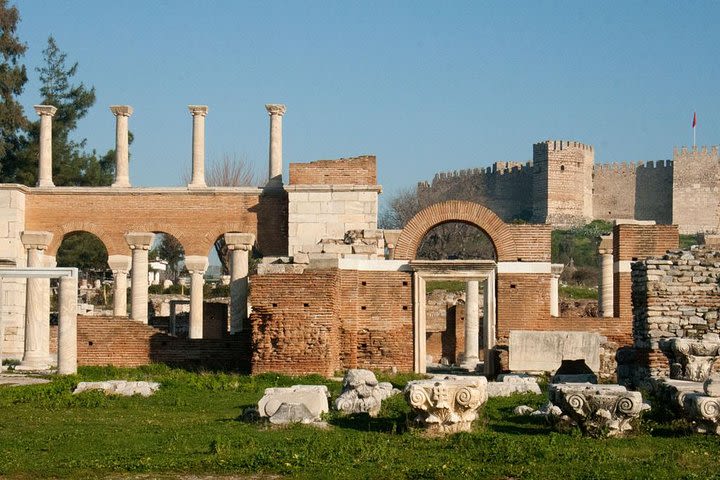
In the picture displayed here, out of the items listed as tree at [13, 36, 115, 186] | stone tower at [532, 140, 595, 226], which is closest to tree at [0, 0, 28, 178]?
tree at [13, 36, 115, 186]

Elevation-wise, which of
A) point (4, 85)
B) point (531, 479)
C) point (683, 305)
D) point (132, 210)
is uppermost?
point (4, 85)

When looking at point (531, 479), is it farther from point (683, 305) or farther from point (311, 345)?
point (311, 345)

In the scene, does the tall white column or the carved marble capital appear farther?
the tall white column

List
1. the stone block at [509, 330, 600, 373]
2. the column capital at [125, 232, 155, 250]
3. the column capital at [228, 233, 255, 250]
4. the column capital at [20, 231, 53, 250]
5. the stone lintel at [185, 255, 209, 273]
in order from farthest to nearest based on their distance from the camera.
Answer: the stone lintel at [185, 255, 209, 273] → the column capital at [125, 232, 155, 250] → the column capital at [20, 231, 53, 250] → the column capital at [228, 233, 255, 250] → the stone block at [509, 330, 600, 373]

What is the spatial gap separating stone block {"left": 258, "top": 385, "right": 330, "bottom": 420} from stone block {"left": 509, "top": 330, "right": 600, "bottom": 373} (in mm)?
8267

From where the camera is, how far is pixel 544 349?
2231 centimetres

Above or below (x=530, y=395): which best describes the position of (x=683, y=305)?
above

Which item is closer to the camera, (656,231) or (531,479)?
(531,479)

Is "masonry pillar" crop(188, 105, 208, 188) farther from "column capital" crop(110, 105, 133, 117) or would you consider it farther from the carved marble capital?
the carved marble capital

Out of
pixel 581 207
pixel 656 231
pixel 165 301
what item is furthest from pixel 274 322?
pixel 581 207

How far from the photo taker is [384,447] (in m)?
12.1

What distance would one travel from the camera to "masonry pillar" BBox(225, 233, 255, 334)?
26.0 m

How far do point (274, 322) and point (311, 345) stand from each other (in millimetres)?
762

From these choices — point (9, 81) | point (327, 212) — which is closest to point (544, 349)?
point (327, 212)
